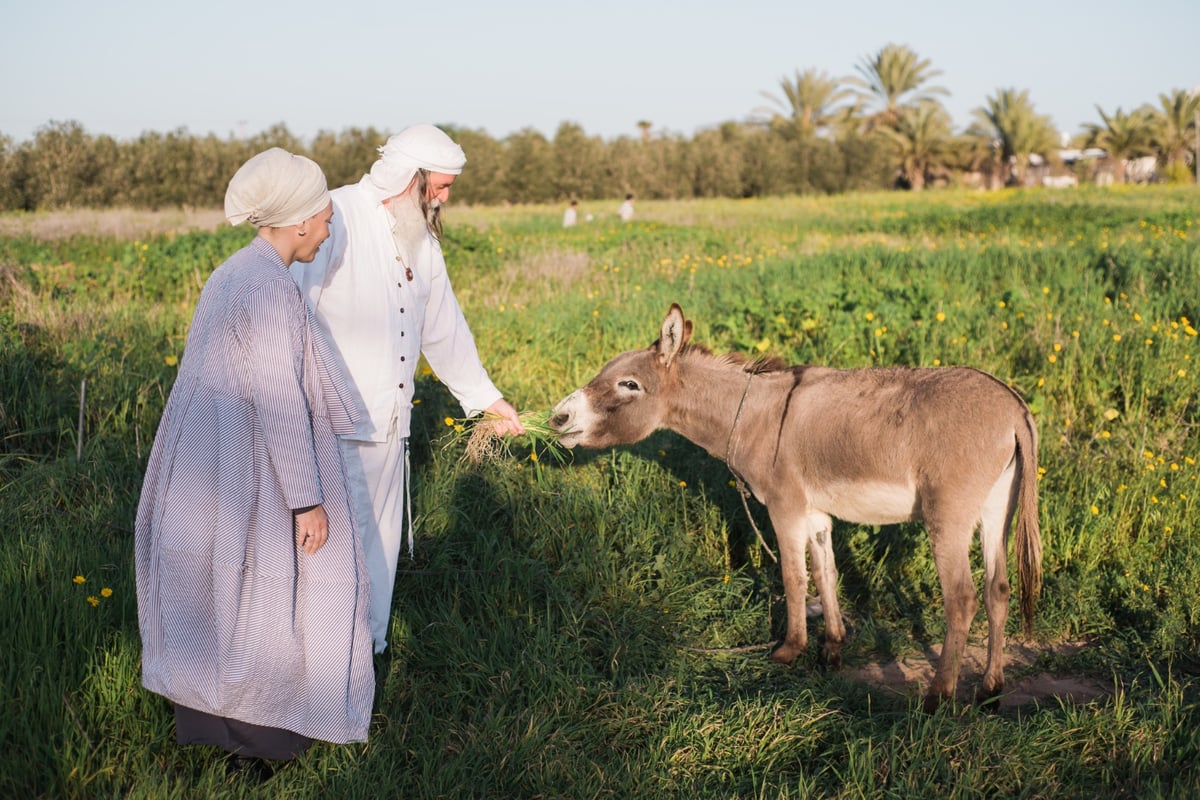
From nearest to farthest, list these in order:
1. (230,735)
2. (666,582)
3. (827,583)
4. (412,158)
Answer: (230,735), (412,158), (827,583), (666,582)

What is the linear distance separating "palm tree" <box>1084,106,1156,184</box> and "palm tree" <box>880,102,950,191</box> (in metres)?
9.36

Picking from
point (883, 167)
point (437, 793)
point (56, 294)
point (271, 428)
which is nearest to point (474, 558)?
point (437, 793)

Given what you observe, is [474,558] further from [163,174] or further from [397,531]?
[163,174]

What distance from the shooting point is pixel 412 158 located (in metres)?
4.08

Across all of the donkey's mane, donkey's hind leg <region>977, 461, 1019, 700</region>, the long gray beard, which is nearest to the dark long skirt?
the long gray beard

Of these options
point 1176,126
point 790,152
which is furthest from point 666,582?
point 1176,126

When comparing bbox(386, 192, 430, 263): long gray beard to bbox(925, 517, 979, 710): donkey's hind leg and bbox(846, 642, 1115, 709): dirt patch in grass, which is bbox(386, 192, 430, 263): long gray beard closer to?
bbox(925, 517, 979, 710): donkey's hind leg

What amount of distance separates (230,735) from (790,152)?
56310mm

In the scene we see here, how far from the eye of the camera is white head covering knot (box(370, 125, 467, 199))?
4.09 m

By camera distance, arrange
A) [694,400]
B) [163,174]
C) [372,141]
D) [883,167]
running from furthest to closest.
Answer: [883,167], [372,141], [163,174], [694,400]

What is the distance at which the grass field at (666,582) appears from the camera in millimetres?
3486

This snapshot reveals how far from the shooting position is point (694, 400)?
16.8ft

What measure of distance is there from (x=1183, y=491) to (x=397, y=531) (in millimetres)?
4992

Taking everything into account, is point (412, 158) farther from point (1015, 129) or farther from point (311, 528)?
point (1015, 129)
